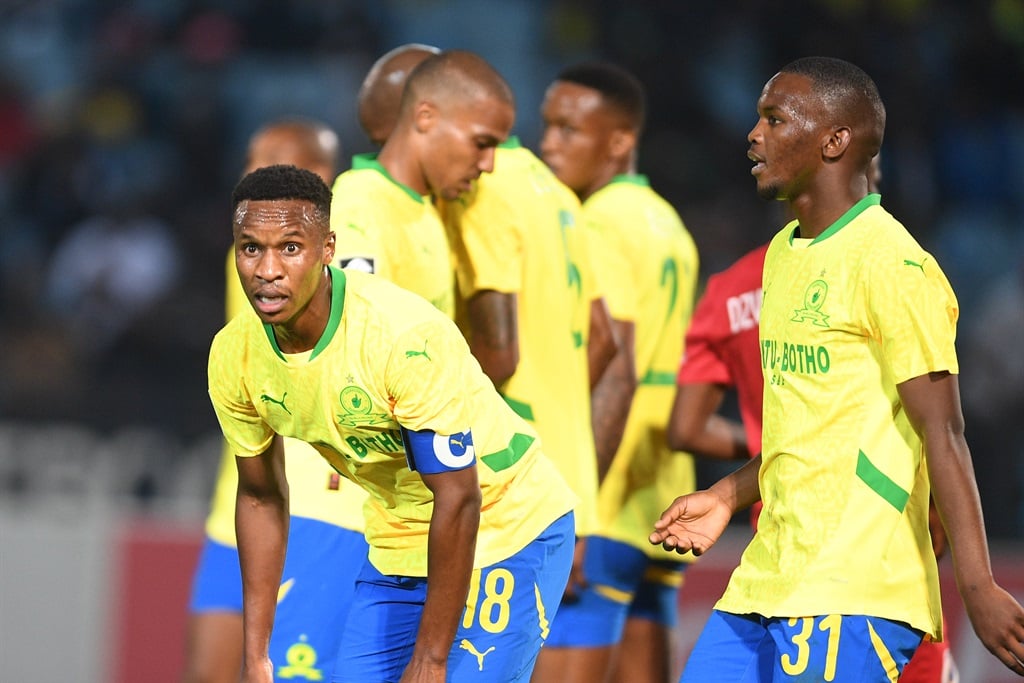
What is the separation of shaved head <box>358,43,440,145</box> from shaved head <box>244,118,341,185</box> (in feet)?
1.45

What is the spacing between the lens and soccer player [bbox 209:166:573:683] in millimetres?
3799

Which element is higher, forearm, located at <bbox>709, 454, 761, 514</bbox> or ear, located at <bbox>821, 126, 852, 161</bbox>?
ear, located at <bbox>821, 126, 852, 161</bbox>

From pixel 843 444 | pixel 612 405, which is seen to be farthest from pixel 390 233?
pixel 843 444

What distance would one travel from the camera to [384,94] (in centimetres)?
571

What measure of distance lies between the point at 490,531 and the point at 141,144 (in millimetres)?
8593

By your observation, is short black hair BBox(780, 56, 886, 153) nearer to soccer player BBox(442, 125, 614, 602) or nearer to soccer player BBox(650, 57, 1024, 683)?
soccer player BBox(650, 57, 1024, 683)

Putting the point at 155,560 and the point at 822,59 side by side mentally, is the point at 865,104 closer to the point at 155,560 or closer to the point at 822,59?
the point at 822,59

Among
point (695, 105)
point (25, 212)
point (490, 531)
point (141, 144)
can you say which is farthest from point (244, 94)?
point (490, 531)

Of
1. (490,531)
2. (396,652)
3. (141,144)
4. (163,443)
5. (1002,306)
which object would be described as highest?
(141,144)

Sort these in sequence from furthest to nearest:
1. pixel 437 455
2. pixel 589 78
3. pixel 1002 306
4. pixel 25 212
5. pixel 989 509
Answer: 1. pixel 25 212
2. pixel 1002 306
3. pixel 989 509
4. pixel 589 78
5. pixel 437 455

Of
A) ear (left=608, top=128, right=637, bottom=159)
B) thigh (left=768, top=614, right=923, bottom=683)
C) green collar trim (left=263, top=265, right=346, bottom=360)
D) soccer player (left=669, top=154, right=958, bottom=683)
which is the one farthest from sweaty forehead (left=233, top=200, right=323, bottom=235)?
ear (left=608, top=128, right=637, bottom=159)

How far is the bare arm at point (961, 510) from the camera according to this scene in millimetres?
3455

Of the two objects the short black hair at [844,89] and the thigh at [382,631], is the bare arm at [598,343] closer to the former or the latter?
the thigh at [382,631]

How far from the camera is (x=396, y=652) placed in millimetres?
4168
